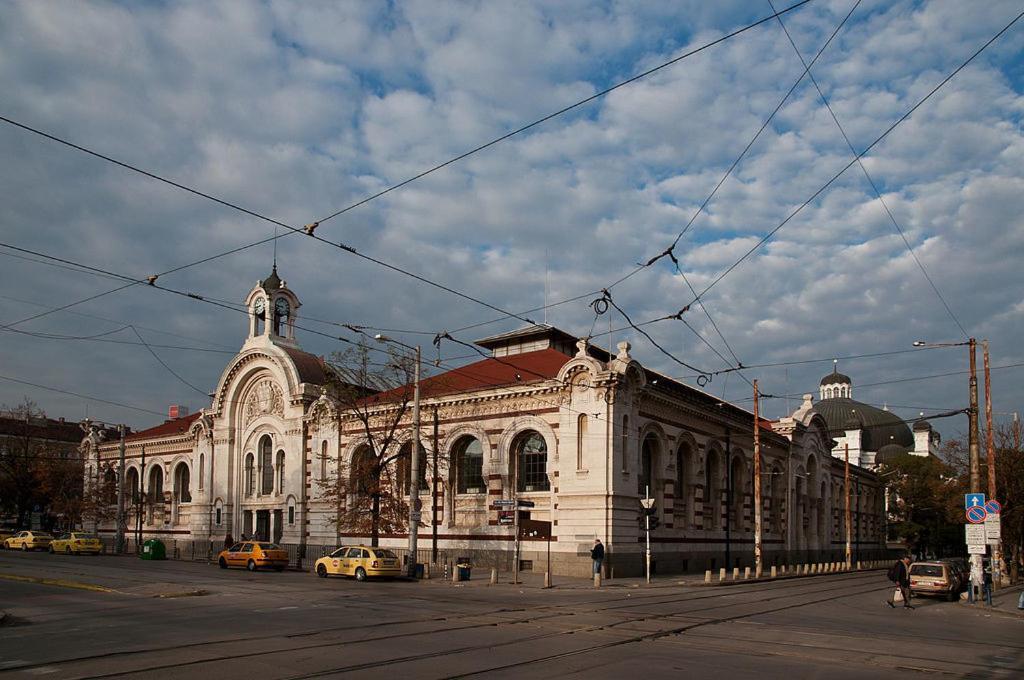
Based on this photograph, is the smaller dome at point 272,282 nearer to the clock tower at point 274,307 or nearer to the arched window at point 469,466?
the clock tower at point 274,307

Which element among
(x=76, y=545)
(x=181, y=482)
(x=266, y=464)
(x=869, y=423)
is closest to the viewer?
(x=76, y=545)

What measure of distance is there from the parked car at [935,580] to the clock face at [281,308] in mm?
39335

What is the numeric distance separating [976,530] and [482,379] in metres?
24.1

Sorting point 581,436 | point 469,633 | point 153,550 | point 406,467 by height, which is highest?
point 581,436

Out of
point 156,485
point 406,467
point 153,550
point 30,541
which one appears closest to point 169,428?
point 156,485

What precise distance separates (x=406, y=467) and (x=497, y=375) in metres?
6.58

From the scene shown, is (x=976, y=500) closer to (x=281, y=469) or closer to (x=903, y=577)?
(x=903, y=577)

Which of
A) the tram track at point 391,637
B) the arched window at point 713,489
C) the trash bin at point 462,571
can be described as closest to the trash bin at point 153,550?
the trash bin at point 462,571

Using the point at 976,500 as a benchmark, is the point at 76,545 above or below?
below

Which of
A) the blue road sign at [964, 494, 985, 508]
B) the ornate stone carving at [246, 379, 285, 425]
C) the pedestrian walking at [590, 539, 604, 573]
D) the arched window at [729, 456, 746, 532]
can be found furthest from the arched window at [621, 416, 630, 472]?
the ornate stone carving at [246, 379, 285, 425]

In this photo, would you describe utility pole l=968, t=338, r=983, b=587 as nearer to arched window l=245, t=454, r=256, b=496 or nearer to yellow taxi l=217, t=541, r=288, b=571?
yellow taxi l=217, t=541, r=288, b=571

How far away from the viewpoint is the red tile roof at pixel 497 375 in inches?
1703

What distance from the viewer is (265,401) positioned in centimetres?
5544

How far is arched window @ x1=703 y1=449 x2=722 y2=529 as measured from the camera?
48531 mm
